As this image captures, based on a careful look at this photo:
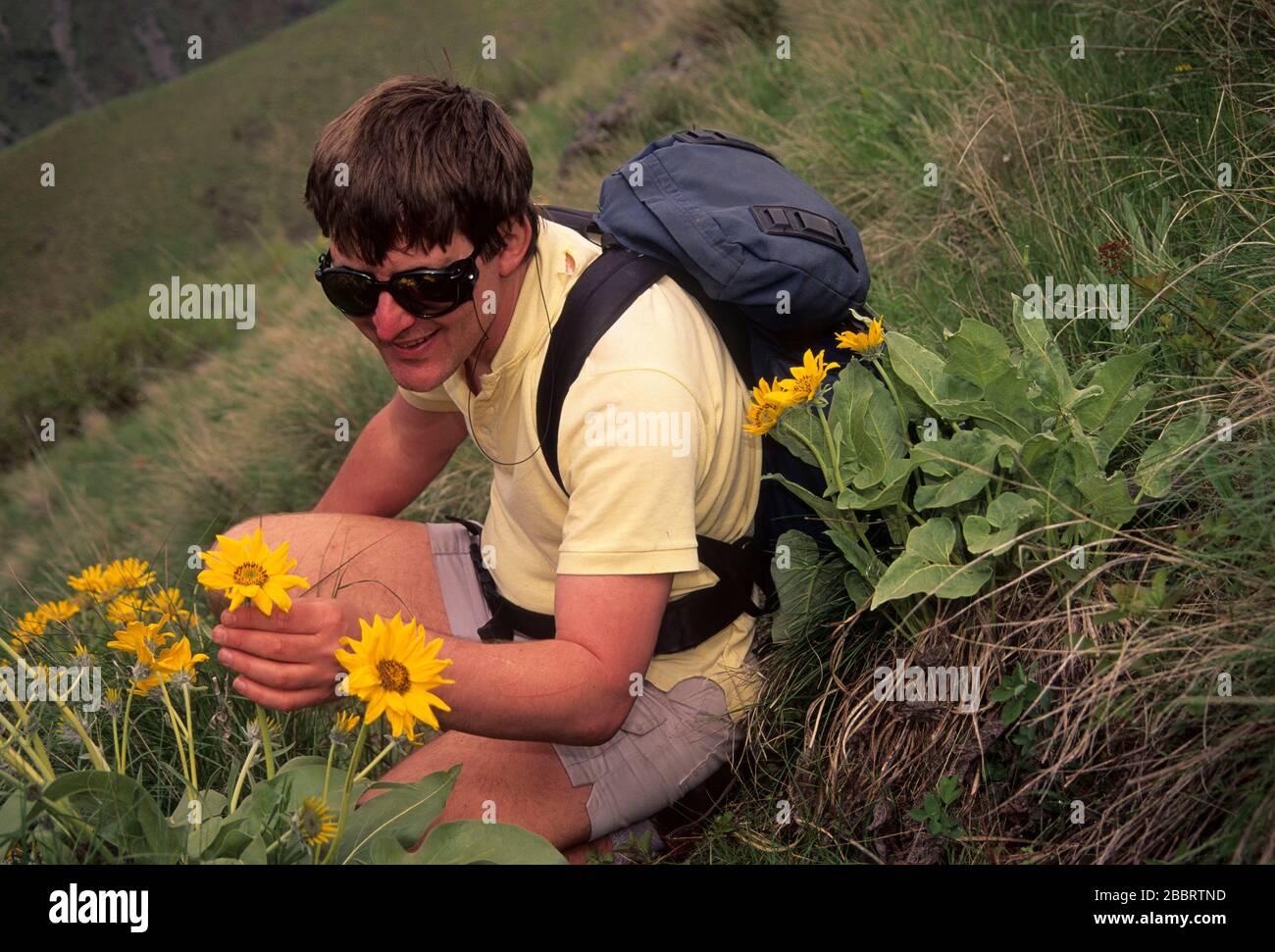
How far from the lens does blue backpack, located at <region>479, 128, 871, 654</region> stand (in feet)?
8.09

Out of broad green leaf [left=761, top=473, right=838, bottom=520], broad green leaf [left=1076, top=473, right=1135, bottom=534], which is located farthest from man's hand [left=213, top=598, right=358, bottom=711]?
broad green leaf [left=1076, top=473, right=1135, bottom=534]

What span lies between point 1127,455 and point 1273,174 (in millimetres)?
954

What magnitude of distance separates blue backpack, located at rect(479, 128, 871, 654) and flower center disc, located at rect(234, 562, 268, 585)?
733 millimetres

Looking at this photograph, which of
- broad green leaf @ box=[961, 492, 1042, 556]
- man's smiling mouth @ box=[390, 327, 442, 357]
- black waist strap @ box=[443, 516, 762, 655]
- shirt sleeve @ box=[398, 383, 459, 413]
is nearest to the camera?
broad green leaf @ box=[961, 492, 1042, 556]

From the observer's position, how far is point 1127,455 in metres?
2.65

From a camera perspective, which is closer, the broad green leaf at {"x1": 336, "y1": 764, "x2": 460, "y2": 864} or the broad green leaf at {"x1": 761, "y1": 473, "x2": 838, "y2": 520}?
the broad green leaf at {"x1": 336, "y1": 764, "x2": 460, "y2": 864}

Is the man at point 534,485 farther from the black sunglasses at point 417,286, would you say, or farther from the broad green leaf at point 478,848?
the broad green leaf at point 478,848

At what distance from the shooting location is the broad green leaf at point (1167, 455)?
2336 millimetres

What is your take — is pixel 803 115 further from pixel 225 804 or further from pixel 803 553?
pixel 225 804

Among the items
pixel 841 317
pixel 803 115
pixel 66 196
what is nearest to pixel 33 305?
pixel 66 196

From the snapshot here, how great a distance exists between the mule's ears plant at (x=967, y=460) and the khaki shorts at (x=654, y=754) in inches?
15.3

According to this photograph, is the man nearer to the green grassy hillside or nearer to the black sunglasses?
the black sunglasses

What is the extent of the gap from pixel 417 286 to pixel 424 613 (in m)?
1.14

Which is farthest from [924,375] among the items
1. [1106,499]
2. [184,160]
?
[184,160]
